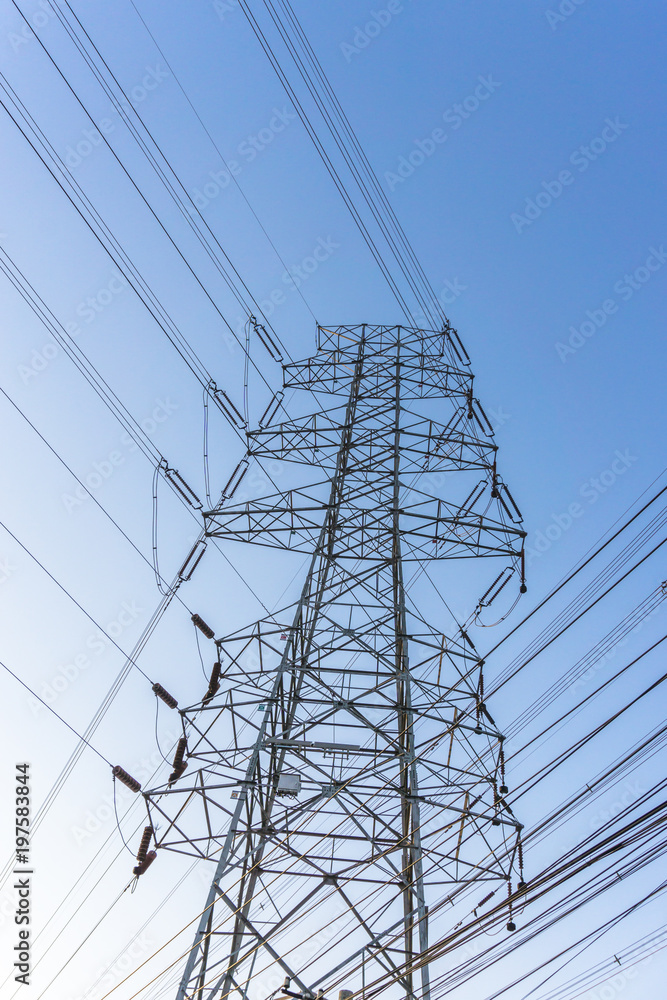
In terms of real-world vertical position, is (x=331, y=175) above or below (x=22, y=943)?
above

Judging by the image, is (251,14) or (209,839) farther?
(251,14)

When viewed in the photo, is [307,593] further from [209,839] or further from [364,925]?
[364,925]

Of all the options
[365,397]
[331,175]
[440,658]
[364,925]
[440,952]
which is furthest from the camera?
[331,175]

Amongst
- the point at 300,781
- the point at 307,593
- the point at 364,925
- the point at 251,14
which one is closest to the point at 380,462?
the point at 307,593

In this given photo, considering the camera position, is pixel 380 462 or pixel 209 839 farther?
pixel 380 462

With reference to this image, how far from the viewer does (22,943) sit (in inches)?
364

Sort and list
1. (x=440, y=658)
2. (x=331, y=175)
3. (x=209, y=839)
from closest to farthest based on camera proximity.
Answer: (x=209, y=839) < (x=440, y=658) < (x=331, y=175)

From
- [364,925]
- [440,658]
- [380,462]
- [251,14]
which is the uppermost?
[251,14]

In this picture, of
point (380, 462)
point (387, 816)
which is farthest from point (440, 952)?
point (380, 462)

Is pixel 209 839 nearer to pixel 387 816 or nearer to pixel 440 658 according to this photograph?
pixel 387 816

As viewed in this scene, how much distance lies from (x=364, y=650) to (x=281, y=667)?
3.62 ft

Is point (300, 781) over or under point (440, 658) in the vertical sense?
under

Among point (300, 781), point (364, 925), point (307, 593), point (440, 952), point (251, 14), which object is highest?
point (251, 14)

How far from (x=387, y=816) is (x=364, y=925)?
1429mm
